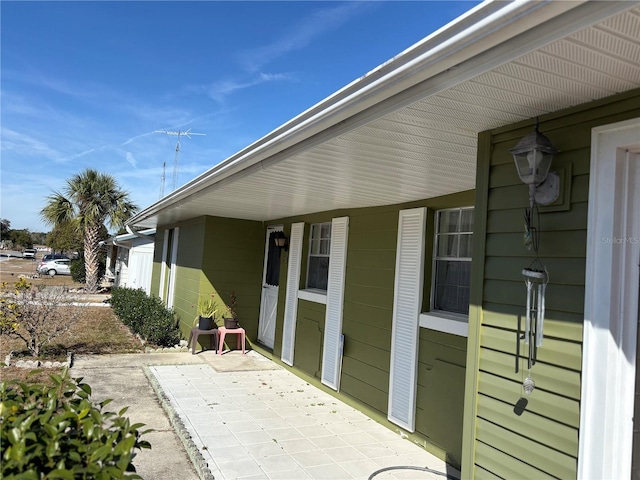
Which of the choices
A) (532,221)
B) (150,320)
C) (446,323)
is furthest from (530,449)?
(150,320)

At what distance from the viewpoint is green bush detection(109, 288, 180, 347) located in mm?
→ 8602

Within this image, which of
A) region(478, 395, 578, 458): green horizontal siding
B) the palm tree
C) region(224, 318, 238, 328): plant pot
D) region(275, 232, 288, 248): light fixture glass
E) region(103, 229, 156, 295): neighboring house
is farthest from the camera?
the palm tree

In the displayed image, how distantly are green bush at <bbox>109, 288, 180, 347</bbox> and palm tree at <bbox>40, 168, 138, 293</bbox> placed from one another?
28.5ft

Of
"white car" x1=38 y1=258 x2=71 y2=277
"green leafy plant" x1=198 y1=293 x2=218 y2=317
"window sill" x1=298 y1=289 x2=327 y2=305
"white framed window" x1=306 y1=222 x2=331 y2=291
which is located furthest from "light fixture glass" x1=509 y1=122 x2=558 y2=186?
"white car" x1=38 y1=258 x2=71 y2=277

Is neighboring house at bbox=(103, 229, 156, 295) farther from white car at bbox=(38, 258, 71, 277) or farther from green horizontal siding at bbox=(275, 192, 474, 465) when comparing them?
green horizontal siding at bbox=(275, 192, 474, 465)

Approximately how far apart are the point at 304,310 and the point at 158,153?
20438mm

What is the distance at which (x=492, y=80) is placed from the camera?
187 cm

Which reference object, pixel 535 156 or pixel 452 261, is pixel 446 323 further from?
pixel 535 156

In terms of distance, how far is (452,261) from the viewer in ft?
14.2

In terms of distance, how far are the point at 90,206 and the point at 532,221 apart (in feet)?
64.0

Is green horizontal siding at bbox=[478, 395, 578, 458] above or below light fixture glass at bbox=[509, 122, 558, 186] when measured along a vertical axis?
below

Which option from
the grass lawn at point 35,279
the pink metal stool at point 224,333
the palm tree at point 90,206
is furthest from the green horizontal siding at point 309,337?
the palm tree at point 90,206

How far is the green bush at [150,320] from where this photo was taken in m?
8.60

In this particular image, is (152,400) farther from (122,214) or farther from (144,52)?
(122,214)
